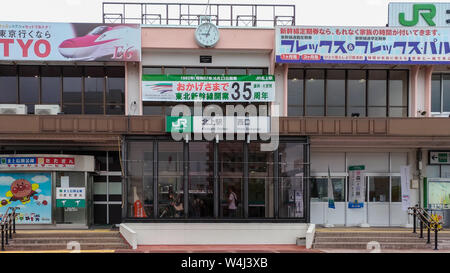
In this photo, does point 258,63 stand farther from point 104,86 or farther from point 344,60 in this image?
point 104,86

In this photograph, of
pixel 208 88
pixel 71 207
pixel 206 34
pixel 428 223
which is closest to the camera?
pixel 428 223

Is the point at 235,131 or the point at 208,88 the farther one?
the point at 208,88

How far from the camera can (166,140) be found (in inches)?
572

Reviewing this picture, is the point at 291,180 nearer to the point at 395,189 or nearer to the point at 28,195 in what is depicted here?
the point at 395,189

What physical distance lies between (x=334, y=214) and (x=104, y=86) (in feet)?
34.2

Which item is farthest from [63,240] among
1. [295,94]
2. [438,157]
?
[438,157]

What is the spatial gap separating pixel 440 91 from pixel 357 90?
11.2 feet

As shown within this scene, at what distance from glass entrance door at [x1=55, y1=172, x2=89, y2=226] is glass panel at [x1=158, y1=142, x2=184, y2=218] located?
3093 mm

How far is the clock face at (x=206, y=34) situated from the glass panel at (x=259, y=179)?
4.28 metres

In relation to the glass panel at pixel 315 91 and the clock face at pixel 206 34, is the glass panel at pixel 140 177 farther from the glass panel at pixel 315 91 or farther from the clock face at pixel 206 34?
the glass panel at pixel 315 91

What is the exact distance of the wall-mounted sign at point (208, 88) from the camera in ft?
51.1

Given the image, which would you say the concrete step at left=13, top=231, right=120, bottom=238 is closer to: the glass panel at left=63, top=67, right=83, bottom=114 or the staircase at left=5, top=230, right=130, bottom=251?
the staircase at left=5, top=230, right=130, bottom=251

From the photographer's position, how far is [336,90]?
1662cm
